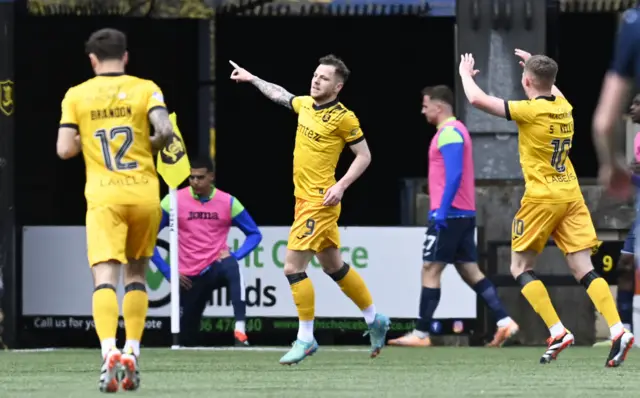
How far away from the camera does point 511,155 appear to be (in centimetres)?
1708

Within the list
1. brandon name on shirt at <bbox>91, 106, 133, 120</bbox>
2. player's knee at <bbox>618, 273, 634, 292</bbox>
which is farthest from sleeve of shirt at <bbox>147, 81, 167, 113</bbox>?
player's knee at <bbox>618, 273, 634, 292</bbox>

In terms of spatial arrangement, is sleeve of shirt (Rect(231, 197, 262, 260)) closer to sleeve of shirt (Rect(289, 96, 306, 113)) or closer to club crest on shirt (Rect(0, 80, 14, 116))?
club crest on shirt (Rect(0, 80, 14, 116))

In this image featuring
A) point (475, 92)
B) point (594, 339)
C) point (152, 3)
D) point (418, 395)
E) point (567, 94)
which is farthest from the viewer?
point (567, 94)

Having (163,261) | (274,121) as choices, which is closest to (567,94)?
(274,121)

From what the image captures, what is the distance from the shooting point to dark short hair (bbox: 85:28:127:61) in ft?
31.0

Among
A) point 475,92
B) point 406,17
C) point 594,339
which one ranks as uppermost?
point 406,17

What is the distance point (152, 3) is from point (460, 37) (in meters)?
8.15

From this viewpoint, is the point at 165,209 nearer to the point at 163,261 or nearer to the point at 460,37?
the point at 163,261

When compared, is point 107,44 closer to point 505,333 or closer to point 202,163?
point 202,163

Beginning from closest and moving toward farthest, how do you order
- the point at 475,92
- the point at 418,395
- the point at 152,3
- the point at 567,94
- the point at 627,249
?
the point at 418,395
the point at 475,92
the point at 627,249
the point at 152,3
the point at 567,94

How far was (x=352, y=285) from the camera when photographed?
12953mm

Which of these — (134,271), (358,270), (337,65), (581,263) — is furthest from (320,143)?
(358,270)

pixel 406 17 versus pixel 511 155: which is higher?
pixel 406 17

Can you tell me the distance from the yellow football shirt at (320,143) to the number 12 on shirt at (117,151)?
114 inches
